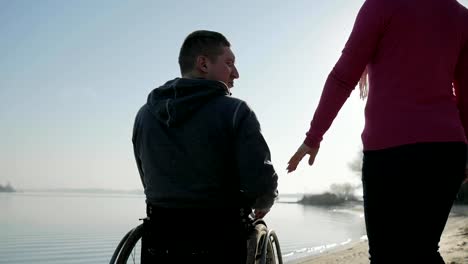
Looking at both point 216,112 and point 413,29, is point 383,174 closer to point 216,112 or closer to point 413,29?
point 413,29

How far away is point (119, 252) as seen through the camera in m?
2.49

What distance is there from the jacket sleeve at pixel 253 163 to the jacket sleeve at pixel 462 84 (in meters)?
0.92

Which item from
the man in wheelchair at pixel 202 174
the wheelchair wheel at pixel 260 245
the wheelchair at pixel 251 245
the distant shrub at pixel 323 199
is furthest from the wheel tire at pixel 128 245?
the distant shrub at pixel 323 199

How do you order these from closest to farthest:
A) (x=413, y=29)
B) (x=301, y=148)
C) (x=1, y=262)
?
(x=413, y=29), (x=301, y=148), (x=1, y=262)

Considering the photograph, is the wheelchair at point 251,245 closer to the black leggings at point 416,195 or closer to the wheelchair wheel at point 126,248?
the wheelchair wheel at point 126,248

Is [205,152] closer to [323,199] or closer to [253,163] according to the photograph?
[253,163]

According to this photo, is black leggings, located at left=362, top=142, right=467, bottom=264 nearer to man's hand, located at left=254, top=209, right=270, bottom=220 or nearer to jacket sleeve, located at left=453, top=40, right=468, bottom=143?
jacket sleeve, located at left=453, top=40, right=468, bottom=143

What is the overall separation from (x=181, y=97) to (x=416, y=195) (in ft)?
4.07

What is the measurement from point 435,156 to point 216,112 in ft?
3.50

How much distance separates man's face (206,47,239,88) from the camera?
2678 mm

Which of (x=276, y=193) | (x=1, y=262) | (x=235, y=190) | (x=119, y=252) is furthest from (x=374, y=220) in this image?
(x=1, y=262)

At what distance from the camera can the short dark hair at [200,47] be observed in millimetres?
2688

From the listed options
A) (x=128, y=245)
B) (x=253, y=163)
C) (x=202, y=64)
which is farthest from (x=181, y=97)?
(x=128, y=245)

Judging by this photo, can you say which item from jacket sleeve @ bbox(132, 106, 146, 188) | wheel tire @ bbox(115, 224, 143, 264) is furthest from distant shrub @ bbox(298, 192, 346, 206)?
wheel tire @ bbox(115, 224, 143, 264)
